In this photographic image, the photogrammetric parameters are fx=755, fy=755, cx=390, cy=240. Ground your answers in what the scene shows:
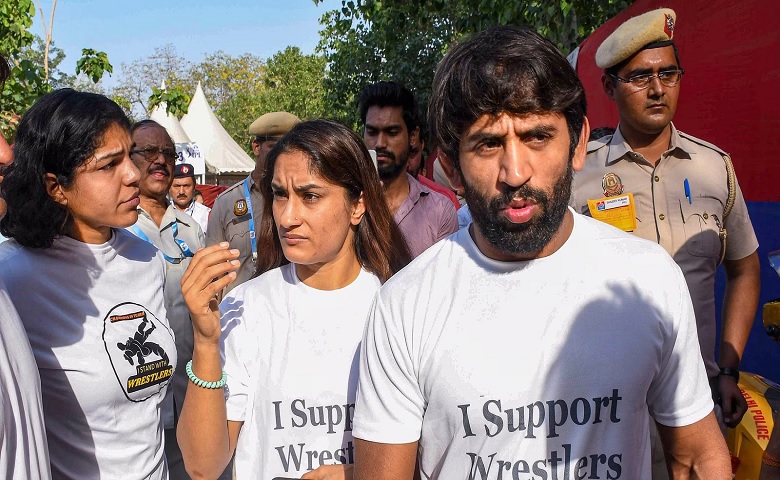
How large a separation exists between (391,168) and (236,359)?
2.40 metres

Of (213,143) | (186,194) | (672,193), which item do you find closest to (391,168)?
(672,193)

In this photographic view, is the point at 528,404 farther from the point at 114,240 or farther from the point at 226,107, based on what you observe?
the point at 226,107

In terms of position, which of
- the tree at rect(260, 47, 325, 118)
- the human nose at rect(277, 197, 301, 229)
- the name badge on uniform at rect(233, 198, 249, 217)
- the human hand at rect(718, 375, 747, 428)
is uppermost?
the tree at rect(260, 47, 325, 118)

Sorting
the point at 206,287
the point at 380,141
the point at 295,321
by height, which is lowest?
the point at 295,321

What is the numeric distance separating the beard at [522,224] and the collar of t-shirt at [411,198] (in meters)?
2.40

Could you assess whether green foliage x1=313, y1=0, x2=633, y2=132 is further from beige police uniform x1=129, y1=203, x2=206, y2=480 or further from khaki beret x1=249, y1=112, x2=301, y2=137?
beige police uniform x1=129, y1=203, x2=206, y2=480

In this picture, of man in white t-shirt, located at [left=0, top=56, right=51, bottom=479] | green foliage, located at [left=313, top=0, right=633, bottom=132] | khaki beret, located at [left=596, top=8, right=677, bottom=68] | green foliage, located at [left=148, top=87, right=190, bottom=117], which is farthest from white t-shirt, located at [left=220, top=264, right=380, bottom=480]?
green foliage, located at [left=148, top=87, right=190, bottom=117]

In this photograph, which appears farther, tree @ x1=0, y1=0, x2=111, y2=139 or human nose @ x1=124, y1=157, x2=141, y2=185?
tree @ x1=0, y1=0, x2=111, y2=139

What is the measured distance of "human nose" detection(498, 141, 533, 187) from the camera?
180 centimetres

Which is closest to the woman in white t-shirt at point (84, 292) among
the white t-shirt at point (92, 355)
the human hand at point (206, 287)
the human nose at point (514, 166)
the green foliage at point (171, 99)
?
the white t-shirt at point (92, 355)

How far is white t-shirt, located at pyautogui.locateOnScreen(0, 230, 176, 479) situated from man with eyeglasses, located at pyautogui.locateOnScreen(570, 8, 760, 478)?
6.11 ft

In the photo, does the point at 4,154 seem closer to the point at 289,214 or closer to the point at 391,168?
the point at 289,214

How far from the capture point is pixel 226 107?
46531 mm

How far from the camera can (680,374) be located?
1815mm
